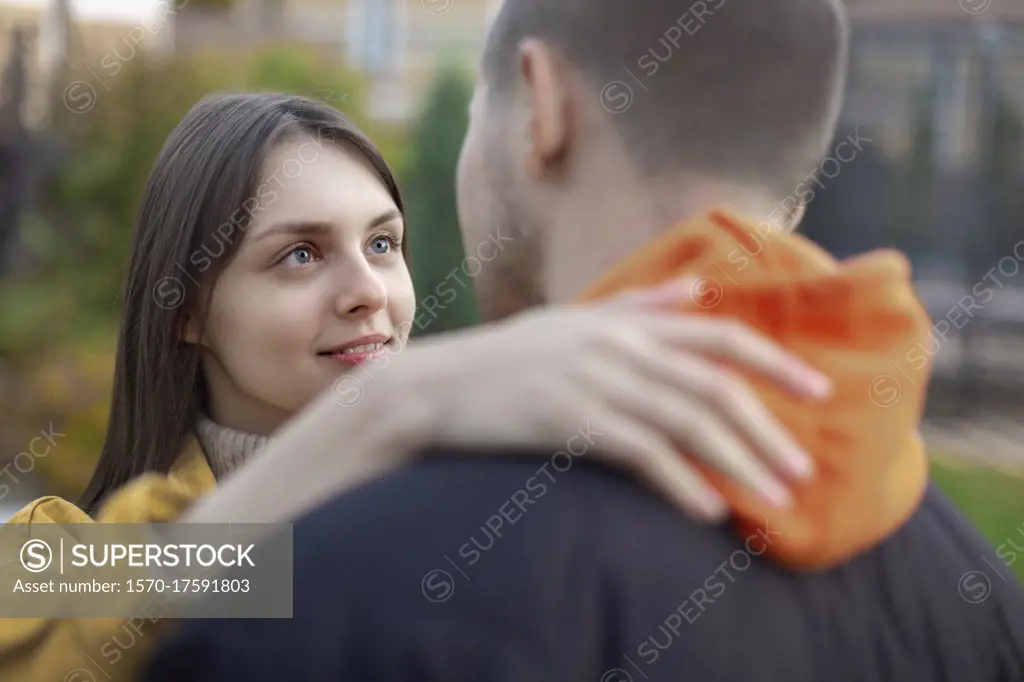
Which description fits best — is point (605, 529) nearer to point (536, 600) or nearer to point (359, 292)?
point (536, 600)

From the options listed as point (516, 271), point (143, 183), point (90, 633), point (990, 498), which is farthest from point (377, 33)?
point (516, 271)

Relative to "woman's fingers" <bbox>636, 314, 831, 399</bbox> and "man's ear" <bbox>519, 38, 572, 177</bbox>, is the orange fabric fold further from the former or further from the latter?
"man's ear" <bbox>519, 38, 572, 177</bbox>

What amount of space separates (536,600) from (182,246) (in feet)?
3.64

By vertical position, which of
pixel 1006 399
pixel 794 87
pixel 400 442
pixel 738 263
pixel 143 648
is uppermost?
pixel 794 87

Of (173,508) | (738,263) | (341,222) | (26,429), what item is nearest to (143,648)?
(173,508)

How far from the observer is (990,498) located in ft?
27.5

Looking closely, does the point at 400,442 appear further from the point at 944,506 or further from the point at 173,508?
the point at 173,508

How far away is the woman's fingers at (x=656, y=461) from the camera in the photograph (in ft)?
3.17

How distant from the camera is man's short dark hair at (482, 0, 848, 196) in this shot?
111 cm

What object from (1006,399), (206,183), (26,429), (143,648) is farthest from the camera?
(1006,399)

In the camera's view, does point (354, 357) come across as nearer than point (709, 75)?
No

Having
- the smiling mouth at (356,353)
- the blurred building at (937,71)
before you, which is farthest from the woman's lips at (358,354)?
the blurred building at (937,71)

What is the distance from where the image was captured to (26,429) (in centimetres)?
761

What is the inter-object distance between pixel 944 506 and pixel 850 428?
0.26 meters
